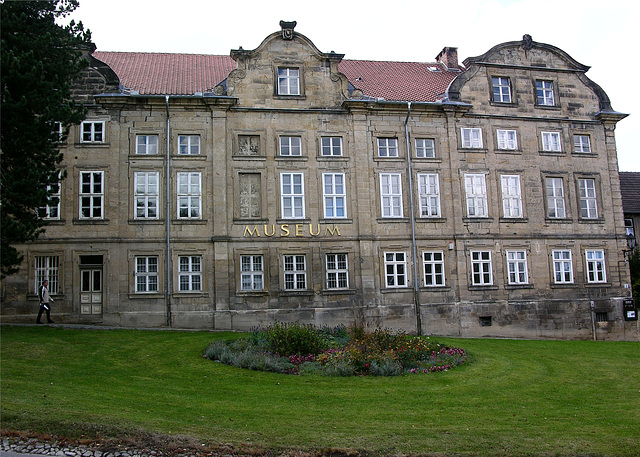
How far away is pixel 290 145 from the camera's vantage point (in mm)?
28234

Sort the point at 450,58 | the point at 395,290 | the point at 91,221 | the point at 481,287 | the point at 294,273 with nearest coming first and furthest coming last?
the point at 91,221
the point at 294,273
the point at 395,290
the point at 481,287
the point at 450,58

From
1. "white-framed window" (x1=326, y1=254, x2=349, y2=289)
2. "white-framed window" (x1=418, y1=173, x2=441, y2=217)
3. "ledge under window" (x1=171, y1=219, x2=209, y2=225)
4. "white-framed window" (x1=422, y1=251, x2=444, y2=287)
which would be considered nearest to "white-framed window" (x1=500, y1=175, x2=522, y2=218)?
"white-framed window" (x1=418, y1=173, x2=441, y2=217)

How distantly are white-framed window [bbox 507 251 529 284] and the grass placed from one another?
10.6 meters

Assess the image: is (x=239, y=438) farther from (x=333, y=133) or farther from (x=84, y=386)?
(x=333, y=133)

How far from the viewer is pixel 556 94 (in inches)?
1260

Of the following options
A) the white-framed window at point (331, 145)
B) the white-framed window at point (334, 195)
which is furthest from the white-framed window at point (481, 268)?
the white-framed window at point (331, 145)

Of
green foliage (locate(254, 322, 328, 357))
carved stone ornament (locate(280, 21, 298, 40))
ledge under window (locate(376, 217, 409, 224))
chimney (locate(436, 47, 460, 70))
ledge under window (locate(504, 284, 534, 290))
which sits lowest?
green foliage (locate(254, 322, 328, 357))

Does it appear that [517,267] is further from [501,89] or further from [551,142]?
[501,89]

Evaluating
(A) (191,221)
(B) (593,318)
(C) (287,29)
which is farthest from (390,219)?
(B) (593,318)

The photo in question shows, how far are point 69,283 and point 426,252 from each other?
17.2 meters

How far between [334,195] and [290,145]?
335cm

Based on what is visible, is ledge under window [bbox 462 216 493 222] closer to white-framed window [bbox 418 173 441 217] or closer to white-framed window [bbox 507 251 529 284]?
white-framed window [bbox 418 173 441 217]

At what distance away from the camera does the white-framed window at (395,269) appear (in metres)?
28.1

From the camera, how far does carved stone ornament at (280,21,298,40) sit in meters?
28.6
